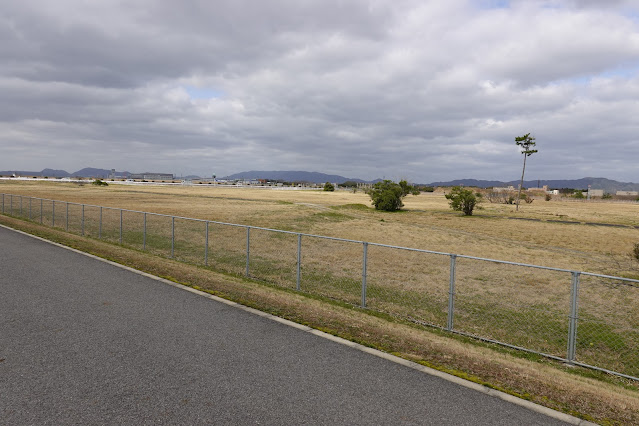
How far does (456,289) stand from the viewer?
13.1 metres

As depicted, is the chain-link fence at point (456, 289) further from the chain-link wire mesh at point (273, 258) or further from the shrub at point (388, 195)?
the shrub at point (388, 195)

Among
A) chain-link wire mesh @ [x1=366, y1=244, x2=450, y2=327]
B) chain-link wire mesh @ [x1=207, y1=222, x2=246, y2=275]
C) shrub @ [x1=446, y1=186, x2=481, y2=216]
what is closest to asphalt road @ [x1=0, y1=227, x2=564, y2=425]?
chain-link wire mesh @ [x1=366, y1=244, x2=450, y2=327]

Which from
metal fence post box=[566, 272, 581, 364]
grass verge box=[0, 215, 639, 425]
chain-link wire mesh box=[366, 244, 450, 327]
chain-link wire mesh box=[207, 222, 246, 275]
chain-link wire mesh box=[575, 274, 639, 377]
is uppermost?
metal fence post box=[566, 272, 581, 364]

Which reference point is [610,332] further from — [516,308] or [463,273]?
[463,273]

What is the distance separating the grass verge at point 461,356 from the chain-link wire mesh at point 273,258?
203 cm

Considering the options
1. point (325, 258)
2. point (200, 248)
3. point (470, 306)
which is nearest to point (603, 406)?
point (470, 306)

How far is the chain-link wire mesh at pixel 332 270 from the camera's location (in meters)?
11.4

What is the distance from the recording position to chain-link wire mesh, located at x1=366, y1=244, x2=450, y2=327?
32.3ft

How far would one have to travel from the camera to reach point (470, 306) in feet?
35.9

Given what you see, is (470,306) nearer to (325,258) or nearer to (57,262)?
(325,258)

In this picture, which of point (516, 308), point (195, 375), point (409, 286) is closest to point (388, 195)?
point (409, 286)

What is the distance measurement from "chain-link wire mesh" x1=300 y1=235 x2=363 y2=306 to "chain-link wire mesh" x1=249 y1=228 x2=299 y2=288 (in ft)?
1.54

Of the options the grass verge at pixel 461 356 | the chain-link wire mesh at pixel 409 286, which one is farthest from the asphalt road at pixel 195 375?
the chain-link wire mesh at pixel 409 286

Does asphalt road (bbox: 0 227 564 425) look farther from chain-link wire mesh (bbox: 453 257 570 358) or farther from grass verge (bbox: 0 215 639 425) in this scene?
chain-link wire mesh (bbox: 453 257 570 358)
